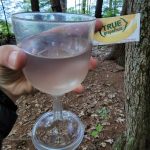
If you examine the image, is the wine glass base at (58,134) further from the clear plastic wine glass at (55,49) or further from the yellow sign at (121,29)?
the yellow sign at (121,29)

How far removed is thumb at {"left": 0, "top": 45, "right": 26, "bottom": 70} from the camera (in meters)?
0.74

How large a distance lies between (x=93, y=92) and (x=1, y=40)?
123 inches

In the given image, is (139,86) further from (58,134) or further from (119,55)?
(119,55)

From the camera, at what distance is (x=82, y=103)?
2742 millimetres

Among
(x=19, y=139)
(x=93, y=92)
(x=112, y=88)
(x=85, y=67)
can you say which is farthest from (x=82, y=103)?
(x=85, y=67)

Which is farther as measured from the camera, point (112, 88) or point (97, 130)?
point (112, 88)

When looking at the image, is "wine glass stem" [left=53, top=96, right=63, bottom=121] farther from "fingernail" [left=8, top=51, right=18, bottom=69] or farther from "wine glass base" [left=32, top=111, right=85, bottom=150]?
"fingernail" [left=8, top=51, right=18, bottom=69]

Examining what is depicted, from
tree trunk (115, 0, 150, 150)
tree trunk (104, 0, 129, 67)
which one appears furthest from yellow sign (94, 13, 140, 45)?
tree trunk (104, 0, 129, 67)

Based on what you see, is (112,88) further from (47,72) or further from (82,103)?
(47,72)

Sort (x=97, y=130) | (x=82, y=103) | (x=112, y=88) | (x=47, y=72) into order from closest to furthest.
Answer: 1. (x=47, y=72)
2. (x=97, y=130)
3. (x=82, y=103)
4. (x=112, y=88)

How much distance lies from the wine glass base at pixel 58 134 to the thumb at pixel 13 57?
0.27 metres

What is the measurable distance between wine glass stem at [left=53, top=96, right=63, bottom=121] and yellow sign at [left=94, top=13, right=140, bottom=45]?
0.26 meters

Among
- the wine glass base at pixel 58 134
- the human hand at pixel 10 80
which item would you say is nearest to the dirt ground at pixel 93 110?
the human hand at pixel 10 80

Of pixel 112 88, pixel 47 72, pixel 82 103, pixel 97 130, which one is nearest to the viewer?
pixel 47 72
